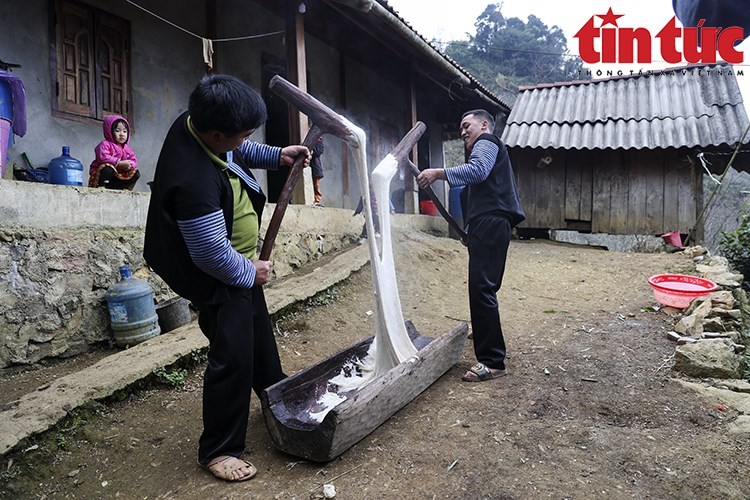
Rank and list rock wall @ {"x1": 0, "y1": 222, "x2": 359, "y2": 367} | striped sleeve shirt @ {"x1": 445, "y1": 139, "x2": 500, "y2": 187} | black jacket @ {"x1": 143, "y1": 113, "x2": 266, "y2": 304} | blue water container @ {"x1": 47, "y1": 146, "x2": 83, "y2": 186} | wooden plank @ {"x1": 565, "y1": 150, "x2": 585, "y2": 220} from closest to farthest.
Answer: black jacket @ {"x1": 143, "y1": 113, "x2": 266, "y2": 304} < striped sleeve shirt @ {"x1": 445, "y1": 139, "x2": 500, "y2": 187} < rock wall @ {"x1": 0, "y1": 222, "x2": 359, "y2": 367} < blue water container @ {"x1": 47, "y1": 146, "x2": 83, "y2": 186} < wooden plank @ {"x1": 565, "y1": 150, "x2": 585, "y2": 220}

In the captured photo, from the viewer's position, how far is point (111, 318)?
343cm

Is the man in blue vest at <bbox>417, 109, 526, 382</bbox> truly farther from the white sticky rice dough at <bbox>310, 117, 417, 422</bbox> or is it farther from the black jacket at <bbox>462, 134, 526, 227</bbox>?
the white sticky rice dough at <bbox>310, 117, 417, 422</bbox>

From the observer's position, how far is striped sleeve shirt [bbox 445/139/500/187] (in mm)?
2873

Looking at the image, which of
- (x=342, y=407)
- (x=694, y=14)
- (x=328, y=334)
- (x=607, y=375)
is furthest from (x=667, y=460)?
(x=328, y=334)

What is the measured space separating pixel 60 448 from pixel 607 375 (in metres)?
3.04

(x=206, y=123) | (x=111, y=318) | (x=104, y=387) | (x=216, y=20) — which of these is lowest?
(x=104, y=387)

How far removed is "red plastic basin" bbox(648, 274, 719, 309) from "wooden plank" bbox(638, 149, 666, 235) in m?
4.38

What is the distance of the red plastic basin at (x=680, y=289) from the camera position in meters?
4.18

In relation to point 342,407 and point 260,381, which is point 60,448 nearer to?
point 260,381

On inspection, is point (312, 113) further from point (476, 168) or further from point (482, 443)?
point (482, 443)

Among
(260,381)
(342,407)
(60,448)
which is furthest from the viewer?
(260,381)

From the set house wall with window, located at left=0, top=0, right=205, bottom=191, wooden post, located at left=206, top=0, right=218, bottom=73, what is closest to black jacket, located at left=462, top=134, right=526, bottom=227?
house wall with window, located at left=0, top=0, right=205, bottom=191

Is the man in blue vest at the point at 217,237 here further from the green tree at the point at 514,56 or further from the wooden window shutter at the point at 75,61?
the green tree at the point at 514,56

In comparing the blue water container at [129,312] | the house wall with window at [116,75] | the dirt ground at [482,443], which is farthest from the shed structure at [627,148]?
the blue water container at [129,312]
